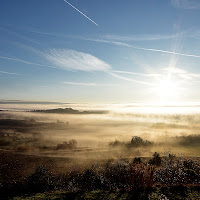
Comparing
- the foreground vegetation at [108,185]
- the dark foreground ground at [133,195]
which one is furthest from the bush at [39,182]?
the dark foreground ground at [133,195]

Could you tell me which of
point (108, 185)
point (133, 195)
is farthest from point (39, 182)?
point (133, 195)

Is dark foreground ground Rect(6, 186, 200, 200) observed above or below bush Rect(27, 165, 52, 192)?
above

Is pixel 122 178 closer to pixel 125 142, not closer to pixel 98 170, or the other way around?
pixel 98 170

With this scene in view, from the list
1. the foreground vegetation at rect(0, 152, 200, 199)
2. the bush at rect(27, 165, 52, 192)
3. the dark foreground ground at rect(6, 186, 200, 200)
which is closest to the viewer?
the dark foreground ground at rect(6, 186, 200, 200)

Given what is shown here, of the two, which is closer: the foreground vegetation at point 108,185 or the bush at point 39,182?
the foreground vegetation at point 108,185

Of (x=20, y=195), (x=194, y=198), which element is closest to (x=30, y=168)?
(x=20, y=195)

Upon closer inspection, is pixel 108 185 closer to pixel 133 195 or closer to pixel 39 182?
pixel 133 195

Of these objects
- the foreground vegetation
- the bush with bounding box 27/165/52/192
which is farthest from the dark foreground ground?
the bush with bounding box 27/165/52/192

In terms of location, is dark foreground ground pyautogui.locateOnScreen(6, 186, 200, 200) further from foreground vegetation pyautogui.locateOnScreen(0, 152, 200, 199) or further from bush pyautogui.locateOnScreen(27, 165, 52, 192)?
bush pyautogui.locateOnScreen(27, 165, 52, 192)

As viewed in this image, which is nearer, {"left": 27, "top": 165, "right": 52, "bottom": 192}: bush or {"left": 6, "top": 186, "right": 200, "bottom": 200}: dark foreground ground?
{"left": 6, "top": 186, "right": 200, "bottom": 200}: dark foreground ground

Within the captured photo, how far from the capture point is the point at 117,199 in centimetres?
905

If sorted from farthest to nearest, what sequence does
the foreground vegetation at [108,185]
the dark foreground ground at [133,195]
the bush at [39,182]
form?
the bush at [39,182] → the foreground vegetation at [108,185] → the dark foreground ground at [133,195]

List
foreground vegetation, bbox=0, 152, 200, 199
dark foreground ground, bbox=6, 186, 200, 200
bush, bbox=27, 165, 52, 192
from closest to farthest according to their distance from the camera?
dark foreground ground, bbox=6, 186, 200, 200, foreground vegetation, bbox=0, 152, 200, 199, bush, bbox=27, 165, 52, 192

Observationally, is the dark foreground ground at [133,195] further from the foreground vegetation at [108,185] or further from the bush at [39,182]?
the bush at [39,182]
